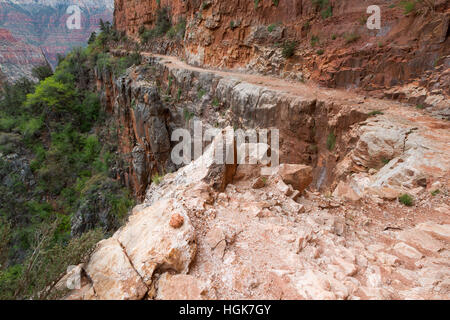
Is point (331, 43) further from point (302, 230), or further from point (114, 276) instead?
point (114, 276)

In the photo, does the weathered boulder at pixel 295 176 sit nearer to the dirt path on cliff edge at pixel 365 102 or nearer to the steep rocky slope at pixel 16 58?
the dirt path on cliff edge at pixel 365 102

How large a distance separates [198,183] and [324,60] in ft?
25.0

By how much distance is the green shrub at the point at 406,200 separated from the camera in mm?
3533

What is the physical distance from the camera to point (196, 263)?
6.76 ft

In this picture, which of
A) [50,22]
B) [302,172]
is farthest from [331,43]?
[50,22]

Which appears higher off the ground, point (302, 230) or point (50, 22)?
point (50, 22)

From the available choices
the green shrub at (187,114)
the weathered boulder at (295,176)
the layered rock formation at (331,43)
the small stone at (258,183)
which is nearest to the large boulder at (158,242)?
the small stone at (258,183)

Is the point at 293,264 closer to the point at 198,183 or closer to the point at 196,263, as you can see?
the point at 196,263

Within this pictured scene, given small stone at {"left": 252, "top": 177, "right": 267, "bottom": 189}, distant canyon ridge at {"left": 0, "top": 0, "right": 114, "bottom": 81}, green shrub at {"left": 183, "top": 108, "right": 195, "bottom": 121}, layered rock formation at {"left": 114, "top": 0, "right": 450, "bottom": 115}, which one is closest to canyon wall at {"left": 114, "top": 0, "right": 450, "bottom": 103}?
layered rock formation at {"left": 114, "top": 0, "right": 450, "bottom": 115}

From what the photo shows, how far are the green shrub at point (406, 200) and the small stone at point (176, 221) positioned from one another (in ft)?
11.4

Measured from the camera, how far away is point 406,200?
3557 millimetres

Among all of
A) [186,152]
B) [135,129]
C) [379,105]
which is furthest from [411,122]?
[135,129]

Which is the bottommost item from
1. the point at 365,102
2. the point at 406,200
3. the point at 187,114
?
the point at 406,200

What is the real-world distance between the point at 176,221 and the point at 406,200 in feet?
11.7
